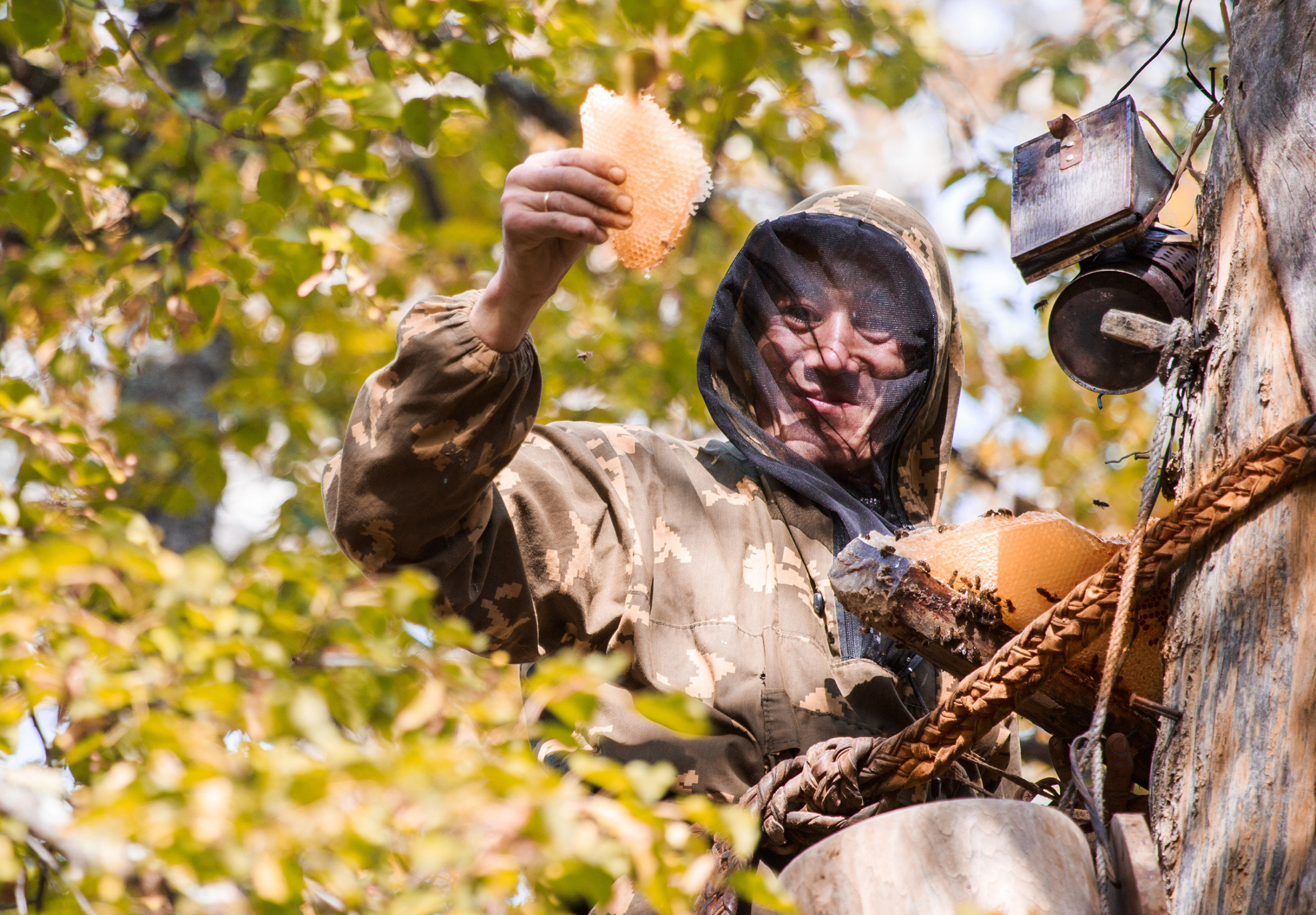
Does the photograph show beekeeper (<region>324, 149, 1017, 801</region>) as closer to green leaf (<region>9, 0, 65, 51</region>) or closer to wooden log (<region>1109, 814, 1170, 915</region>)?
wooden log (<region>1109, 814, 1170, 915</region>)

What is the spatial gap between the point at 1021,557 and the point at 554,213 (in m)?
1.03

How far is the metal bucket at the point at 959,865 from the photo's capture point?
172 centimetres

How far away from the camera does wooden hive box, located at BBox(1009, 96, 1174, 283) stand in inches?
87.6

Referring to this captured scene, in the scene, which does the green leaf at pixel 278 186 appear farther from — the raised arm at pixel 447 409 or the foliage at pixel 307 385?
the raised arm at pixel 447 409

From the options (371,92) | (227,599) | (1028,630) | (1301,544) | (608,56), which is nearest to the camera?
(1301,544)

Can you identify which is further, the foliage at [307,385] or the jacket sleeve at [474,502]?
the jacket sleeve at [474,502]

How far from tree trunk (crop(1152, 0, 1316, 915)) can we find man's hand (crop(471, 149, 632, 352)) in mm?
1023

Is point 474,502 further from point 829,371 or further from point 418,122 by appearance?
point 418,122

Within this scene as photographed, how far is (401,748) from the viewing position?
5.61 feet

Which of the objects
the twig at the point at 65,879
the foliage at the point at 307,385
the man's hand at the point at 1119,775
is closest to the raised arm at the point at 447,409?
the foliage at the point at 307,385

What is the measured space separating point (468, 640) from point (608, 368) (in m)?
5.73

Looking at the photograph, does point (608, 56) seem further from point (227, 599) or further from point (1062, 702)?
point (1062, 702)

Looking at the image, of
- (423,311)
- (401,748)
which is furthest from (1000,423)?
(401,748)

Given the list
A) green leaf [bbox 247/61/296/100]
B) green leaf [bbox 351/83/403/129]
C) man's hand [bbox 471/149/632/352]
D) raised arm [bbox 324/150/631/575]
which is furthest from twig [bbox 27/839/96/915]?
green leaf [bbox 247/61/296/100]
